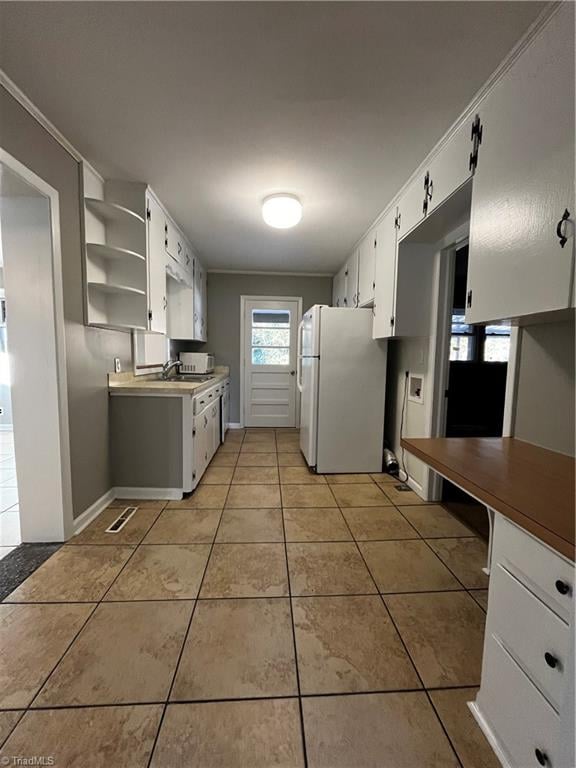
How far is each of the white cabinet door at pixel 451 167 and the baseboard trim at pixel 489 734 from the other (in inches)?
87.1

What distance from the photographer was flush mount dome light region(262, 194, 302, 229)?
2523 mm

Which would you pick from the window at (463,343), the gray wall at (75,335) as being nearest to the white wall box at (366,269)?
the window at (463,343)

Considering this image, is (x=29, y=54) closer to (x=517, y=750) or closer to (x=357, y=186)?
(x=357, y=186)

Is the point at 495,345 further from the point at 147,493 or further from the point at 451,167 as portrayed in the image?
the point at 147,493

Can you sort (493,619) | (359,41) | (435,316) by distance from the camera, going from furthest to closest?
(435,316) → (359,41) → (493,619)

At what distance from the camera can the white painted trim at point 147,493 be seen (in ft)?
8.62

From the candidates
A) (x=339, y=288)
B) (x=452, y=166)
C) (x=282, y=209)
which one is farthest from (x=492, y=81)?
(x=339, y=288)

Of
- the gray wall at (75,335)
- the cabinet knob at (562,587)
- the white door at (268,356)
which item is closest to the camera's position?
the cabinet knob at (562,587)

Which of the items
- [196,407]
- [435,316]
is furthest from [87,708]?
[435,316]

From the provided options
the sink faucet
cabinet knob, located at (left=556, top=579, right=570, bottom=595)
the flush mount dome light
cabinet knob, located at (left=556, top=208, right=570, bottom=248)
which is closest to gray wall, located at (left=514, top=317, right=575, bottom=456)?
cabinet knob, located at (left=556, top=208, right=570, bottom=248)

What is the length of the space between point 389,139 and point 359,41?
67 centimetres

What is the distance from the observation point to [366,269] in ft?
10.9

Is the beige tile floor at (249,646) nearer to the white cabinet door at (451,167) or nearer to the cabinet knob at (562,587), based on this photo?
the cabinet knob at (562,587)

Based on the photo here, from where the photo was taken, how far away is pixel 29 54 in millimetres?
1358
